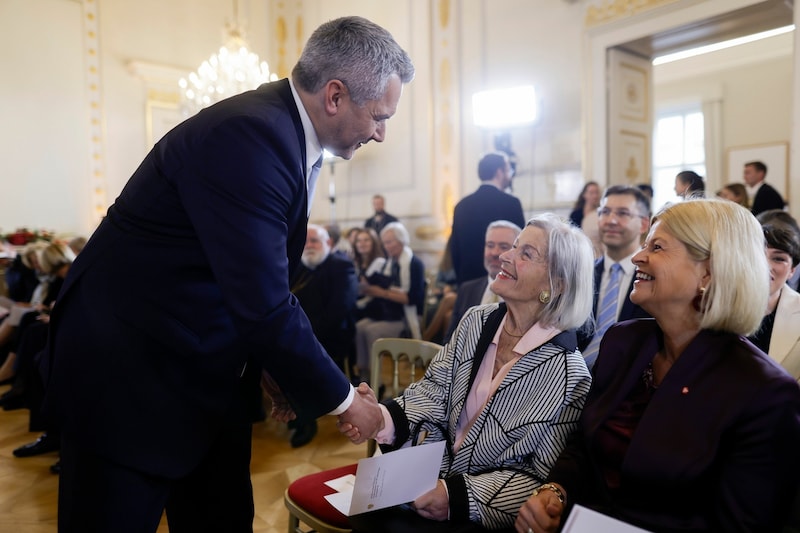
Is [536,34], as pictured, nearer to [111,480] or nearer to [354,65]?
[354,65]

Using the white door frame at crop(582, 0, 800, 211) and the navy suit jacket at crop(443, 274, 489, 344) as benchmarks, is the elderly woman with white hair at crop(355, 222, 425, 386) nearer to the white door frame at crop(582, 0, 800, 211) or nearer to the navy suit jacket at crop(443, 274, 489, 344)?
the navy suit jacket at crop(443, 274, 489, 344)

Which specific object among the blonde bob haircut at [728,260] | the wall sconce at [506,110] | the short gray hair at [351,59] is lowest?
the blonde bob haircut at [728,260]

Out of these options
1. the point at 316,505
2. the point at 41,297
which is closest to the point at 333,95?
the point at 316,505

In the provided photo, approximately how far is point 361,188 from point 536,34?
3472mm

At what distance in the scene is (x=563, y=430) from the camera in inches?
58.6

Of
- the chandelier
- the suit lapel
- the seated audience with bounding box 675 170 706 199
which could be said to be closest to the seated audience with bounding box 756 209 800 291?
the seated audience with bounding box 675 170 706 199

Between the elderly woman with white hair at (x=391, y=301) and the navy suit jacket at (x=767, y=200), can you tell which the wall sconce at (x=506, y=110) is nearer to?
the elderly woman with white hair at (x=391, y=301)

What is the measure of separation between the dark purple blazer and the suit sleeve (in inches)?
27.7

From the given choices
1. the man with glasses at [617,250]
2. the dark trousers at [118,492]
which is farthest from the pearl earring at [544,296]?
the dark trousers at [118,492]

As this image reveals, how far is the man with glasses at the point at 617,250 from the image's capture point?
7.91 ft

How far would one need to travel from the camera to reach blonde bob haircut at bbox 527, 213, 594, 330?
1708 millimetres

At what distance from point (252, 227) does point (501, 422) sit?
855mm

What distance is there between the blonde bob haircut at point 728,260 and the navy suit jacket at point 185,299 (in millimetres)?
828

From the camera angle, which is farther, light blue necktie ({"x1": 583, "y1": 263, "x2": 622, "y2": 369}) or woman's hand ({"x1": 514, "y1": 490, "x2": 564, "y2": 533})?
light blue necktie ({"x1": 583, "y1": 263, "x2": 622, "y2": 369})
